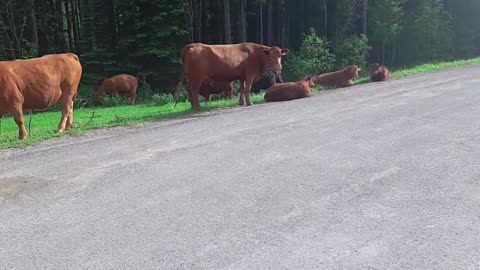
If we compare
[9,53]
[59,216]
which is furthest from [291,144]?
[9,53]

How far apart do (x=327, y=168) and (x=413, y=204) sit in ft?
4.94

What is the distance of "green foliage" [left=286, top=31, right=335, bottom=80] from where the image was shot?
2705 cm

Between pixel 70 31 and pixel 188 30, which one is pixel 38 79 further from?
pixel 70 31

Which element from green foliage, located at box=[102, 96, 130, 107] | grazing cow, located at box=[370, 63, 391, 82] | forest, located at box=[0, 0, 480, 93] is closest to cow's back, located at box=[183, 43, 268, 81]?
grazing cow, located at box=[370, 63, 391, 82]

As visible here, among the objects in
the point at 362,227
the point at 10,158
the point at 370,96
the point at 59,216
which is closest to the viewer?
the point at 362,227

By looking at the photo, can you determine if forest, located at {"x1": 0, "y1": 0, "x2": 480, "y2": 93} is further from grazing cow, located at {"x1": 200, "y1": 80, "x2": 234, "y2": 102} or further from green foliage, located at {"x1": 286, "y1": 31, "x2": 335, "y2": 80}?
grazing cow, located at {"x1": 200, "y1": 80, "x2": 234, "y2": 102}

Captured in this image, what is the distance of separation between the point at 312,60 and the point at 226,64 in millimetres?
15113

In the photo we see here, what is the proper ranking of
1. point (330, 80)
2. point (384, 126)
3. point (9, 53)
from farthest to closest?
point (9, 53), point (330, 80), point (384, 126)

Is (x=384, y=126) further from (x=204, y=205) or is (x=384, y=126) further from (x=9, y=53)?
(x=9, y=53)

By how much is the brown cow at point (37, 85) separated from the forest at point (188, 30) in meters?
15.2

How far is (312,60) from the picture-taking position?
27.5 metres

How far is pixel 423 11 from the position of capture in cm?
3950

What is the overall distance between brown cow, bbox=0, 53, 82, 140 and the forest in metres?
15.2

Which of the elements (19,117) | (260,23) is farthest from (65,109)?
(260,23)
